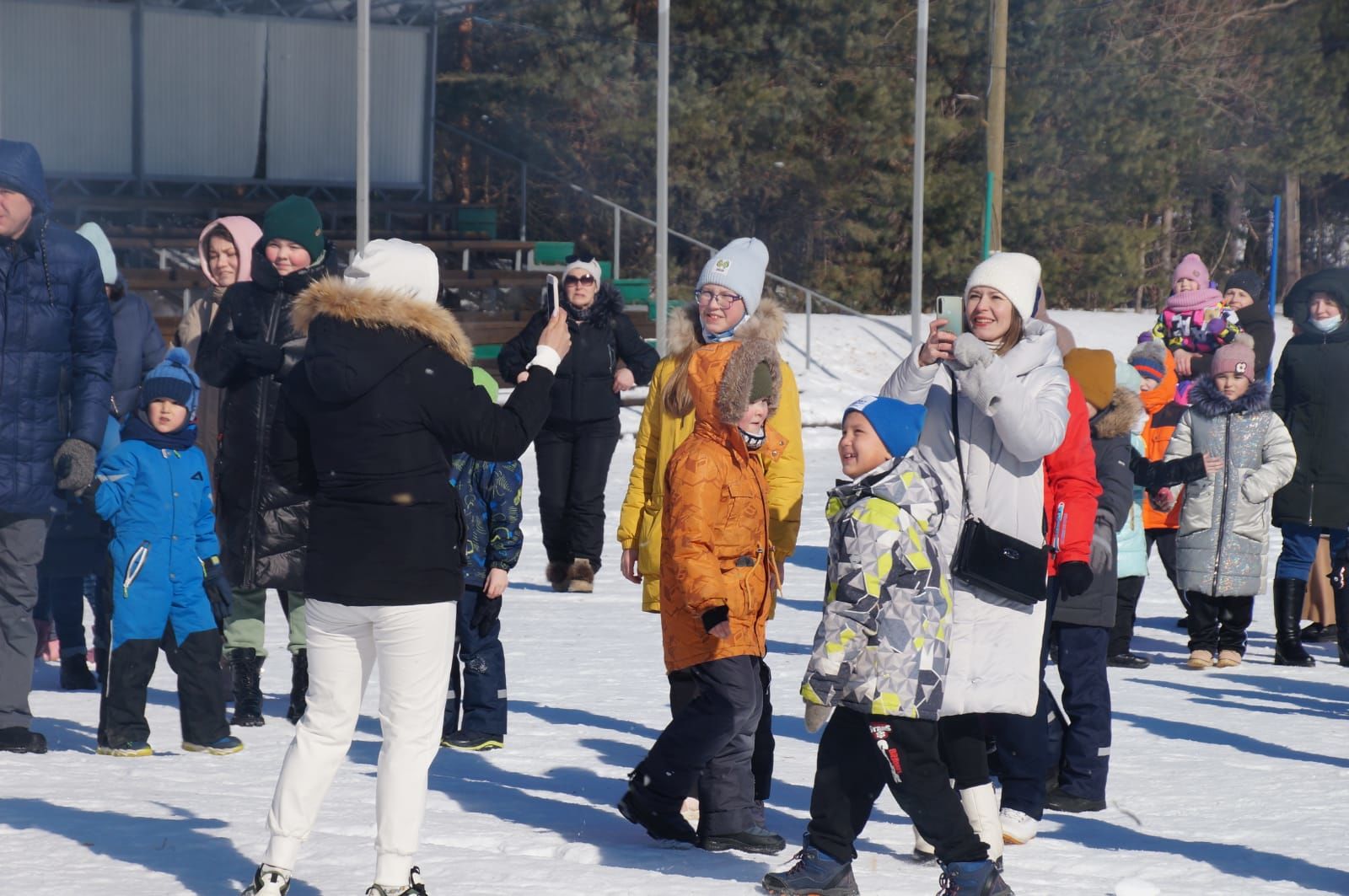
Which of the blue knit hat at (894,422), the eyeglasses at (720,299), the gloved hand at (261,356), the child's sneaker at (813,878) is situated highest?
the eyeglasses at (720,299)

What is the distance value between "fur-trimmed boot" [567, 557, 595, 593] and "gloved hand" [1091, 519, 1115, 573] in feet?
Answer: 16.2

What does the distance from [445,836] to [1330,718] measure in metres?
4.15

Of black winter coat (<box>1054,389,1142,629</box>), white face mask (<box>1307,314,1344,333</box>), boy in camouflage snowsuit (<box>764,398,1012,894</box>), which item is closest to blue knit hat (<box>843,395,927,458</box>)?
boy in camouflage snowsuit (<box>764,398,1012,894</box>)

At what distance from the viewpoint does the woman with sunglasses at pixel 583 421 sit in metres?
10.7

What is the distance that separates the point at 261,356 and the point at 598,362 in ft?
14.0

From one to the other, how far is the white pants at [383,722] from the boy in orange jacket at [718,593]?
0.85 m

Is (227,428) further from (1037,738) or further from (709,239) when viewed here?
(709,239)

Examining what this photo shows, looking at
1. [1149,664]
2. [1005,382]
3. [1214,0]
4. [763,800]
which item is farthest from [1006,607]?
[1214,0]

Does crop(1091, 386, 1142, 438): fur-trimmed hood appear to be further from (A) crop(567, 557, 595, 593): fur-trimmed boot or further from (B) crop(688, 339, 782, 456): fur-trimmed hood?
(A) crop(567, 557, 595, 593): fur-trimmed boot

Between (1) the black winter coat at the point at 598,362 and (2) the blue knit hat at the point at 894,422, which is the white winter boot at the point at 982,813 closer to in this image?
(2) the blue knit hat at the point at 894,422

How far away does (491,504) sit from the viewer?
259 inches

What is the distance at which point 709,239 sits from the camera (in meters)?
34.3

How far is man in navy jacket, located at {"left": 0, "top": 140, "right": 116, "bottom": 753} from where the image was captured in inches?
253

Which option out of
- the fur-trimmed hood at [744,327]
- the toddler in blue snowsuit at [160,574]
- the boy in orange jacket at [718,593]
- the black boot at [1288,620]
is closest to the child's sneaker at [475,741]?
the toddler in blue snowsuit at [160,574]
